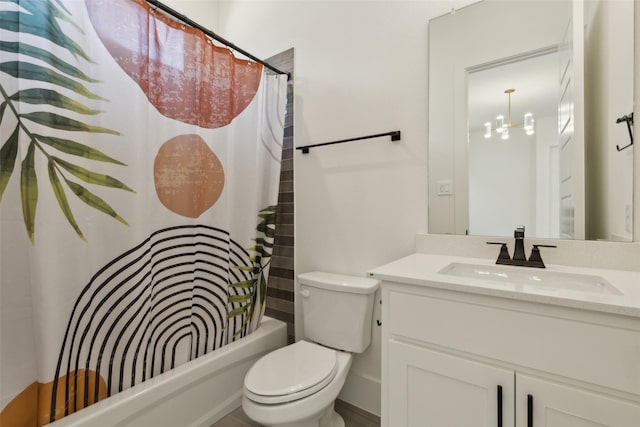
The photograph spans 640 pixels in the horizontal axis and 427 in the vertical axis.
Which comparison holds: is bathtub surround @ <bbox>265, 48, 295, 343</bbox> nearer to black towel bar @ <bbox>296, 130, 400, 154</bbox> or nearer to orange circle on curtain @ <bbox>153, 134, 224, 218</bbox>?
black towel bar @ <bbox>296, 130, 400, 154</bbox>

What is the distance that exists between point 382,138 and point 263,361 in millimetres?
1247

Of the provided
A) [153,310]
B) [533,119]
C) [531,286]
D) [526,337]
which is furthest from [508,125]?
[153,310]

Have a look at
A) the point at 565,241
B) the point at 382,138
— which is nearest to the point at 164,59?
the point at 382,138

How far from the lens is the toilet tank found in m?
1.46

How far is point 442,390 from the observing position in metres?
0.90

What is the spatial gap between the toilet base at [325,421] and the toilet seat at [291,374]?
128 millimetres

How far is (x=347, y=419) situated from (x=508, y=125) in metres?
1.63

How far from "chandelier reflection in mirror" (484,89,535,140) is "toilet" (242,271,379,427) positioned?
34.7 inches

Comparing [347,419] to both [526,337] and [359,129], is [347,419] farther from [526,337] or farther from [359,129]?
[359,129]

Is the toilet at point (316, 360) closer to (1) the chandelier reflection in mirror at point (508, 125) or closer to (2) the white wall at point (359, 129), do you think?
(2) the white wall at point (359, 129)

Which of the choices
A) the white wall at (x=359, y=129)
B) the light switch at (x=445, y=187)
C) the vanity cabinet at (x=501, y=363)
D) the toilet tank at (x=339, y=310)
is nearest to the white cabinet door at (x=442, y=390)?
the vanity cabinet at (x=501, y=363)

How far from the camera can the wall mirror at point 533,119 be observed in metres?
1.09

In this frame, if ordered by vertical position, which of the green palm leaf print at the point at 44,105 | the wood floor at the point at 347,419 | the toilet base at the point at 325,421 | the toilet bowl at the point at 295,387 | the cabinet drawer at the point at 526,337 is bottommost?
the wood floor at the point at 347,419

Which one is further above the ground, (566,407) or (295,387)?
(566,407)
